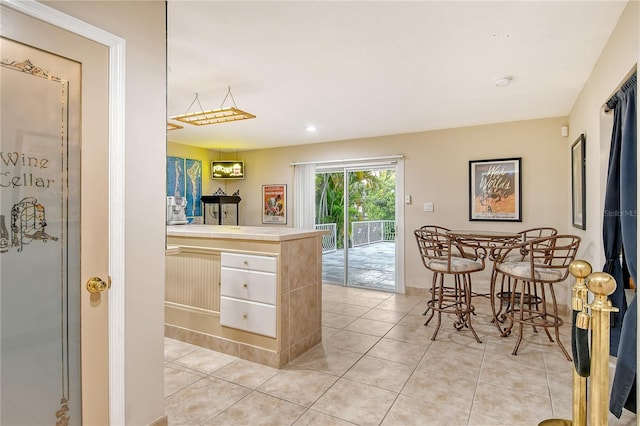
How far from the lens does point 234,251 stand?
2.93m

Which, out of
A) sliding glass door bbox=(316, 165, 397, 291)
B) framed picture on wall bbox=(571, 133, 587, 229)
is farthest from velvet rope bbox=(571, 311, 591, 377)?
sliding glass door bbox=(316, 165, 397, 291)

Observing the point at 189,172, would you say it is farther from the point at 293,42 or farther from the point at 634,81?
the point at 634,81

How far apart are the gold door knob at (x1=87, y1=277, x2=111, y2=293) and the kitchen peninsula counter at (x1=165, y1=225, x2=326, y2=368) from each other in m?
1.09

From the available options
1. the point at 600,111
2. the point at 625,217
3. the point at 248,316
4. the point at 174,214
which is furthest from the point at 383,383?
the point at 174,214

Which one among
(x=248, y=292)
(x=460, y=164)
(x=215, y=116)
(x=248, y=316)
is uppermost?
(x=215, y=116)

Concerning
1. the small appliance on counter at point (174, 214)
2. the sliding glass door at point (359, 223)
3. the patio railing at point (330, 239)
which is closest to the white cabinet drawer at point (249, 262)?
the small appliance on counter at point (174, 214)

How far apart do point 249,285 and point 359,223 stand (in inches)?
128

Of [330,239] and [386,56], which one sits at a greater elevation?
[386,56]

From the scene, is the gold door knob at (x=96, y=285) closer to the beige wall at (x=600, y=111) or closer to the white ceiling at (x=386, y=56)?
the white ceiling at (x=386, y=56)

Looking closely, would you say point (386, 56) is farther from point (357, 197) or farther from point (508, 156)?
point (357, 197)

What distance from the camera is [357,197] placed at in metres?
5.77

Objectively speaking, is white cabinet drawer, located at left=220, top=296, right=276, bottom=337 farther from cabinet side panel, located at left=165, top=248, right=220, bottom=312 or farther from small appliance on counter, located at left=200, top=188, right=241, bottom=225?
small appliance on counter, located at left=200, top=188, right=241, bottom=225

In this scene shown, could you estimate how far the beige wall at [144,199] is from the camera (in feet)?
5.49

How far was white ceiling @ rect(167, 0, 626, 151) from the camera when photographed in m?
2.06
